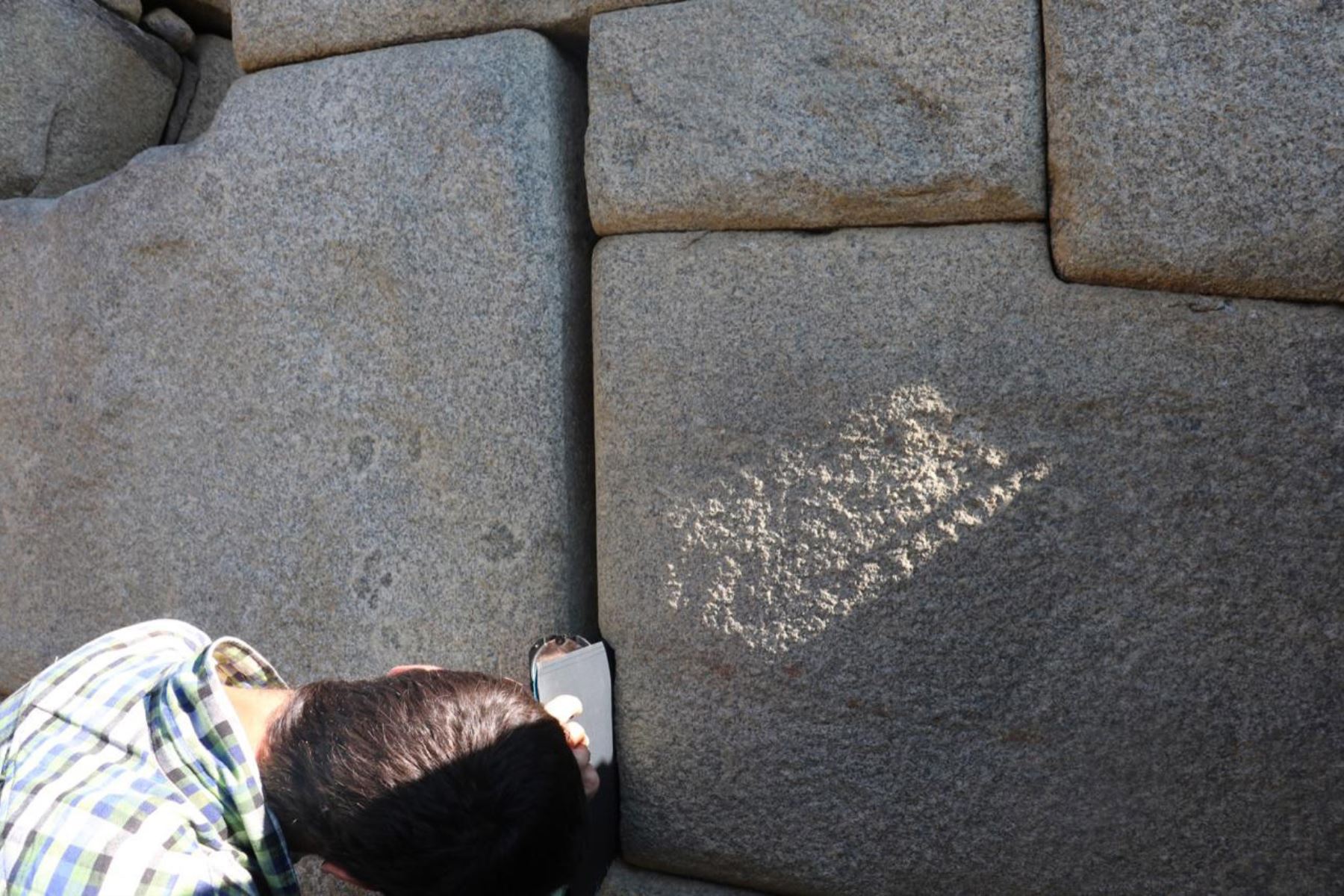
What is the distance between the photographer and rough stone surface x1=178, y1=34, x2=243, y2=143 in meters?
2.56

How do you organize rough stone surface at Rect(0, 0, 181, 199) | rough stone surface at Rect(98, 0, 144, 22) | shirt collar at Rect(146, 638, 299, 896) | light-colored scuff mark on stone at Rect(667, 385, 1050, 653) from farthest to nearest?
rough stone surface at Rect(98, 0, 144, 22) < rough stone surface at Rect(0, 0, 181, 199) < light-colored scuff mark on stone at Rect(667, 385, 1050, 653) < shirt collar at Rect(146, 638, 299, 896)

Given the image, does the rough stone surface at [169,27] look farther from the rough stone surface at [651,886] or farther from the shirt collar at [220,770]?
the rough stone surface at [651,886]

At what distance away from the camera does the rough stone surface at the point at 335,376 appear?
69.5 inches

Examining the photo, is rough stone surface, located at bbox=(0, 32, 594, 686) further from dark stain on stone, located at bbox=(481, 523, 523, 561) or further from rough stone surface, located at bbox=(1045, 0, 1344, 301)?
rough stone surface, located at bbox=(1045, 0, 1344, 301)

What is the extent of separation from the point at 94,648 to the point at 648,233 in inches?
37.8

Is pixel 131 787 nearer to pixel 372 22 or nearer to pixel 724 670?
pixel 724 670

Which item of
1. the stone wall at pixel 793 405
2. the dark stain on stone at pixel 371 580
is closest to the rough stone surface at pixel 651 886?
the stone wall at pixel 793 405

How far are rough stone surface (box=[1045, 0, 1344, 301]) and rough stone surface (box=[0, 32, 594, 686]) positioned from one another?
0.79 metres

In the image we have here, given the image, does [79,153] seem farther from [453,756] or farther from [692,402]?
[453,756]

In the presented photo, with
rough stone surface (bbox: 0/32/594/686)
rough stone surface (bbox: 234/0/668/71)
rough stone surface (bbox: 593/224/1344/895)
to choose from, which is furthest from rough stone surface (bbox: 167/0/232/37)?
rough stone surface (bbox: 593/224/1344/895)

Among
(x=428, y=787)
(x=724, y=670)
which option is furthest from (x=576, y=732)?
(x=428, y=787)

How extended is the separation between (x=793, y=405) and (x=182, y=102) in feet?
5.85

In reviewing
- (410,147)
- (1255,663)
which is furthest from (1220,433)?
(410,147)

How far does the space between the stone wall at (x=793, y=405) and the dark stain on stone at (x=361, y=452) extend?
13mm
